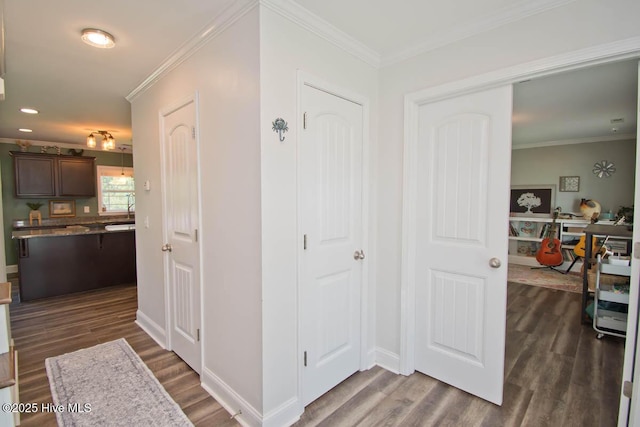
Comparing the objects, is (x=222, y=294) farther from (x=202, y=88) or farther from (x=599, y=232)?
(x=599, y=232)

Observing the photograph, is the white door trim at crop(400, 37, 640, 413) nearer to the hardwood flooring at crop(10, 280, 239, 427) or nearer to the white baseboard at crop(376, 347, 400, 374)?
the white baseboard at crop(376, 347, 400, 374)

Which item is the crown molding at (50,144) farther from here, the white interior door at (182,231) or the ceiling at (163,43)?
the white interior door at (182,231)

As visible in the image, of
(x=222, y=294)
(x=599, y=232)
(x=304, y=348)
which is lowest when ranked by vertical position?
(x=304, y=348)

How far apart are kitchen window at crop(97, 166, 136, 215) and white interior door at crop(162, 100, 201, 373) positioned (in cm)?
485

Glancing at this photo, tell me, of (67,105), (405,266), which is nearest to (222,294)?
(405,266)

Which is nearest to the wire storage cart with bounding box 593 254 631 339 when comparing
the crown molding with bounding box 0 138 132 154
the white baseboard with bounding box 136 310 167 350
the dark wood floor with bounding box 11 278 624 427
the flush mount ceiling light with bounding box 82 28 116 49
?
the dark wood floor with bounding box 11 278 624 427

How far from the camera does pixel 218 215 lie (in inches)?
79.0

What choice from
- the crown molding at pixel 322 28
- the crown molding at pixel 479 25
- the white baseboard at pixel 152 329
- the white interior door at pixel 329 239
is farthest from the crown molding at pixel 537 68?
the white baseboard at pixel 152 329

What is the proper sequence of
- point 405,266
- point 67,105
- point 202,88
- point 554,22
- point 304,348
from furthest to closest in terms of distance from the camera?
point 67,105
point 405,266
point 202,88
point 304,348
point 554,22

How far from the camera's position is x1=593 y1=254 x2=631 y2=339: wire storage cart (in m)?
2.82

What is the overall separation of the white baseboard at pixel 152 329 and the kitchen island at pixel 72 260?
68.3 inches

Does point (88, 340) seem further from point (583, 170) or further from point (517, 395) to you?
point (583, 170)

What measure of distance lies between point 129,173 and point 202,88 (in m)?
5.85

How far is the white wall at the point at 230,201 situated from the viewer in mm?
1715
